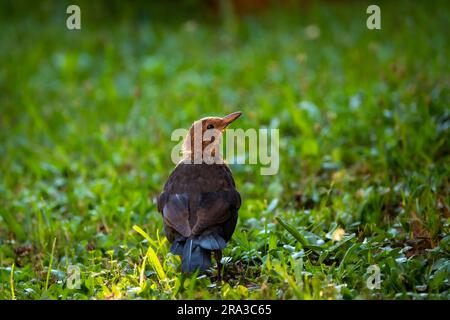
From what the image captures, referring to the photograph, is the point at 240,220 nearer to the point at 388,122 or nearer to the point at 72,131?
the point at 388,122

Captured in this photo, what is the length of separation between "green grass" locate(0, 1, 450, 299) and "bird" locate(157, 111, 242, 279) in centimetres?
19

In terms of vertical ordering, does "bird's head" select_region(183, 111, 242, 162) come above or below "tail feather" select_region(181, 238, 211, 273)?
above

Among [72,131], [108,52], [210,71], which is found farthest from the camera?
[108,52]

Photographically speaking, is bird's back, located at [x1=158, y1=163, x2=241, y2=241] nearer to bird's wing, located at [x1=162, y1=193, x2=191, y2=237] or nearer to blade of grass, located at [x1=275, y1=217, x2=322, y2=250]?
bird's wing, located at [x1=162, y1=193, x2=191, y2=237]

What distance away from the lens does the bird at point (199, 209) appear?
4.34 metres

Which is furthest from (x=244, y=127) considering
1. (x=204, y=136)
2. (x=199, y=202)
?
(x=199, y=202)

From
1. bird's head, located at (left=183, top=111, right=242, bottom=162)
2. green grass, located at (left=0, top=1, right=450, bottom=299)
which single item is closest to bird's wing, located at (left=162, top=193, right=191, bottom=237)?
green grass, located at (left=0, top=1, right=450, bottom=299)

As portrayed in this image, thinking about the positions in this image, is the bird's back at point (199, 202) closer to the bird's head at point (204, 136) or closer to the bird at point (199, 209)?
the bird at point (199, 209)

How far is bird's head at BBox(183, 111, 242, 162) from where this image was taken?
5.17m

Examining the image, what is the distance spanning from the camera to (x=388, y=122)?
714 cm

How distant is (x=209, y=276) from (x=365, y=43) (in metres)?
5.79

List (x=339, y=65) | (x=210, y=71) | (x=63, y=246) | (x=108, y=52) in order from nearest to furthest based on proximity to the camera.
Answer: (x=63, y=246) → (x=339, y=65) → (x=210, y=71) → (x=108, y=52)

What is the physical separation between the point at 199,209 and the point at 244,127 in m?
3.40

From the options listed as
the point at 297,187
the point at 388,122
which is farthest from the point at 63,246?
the point at 388,122
